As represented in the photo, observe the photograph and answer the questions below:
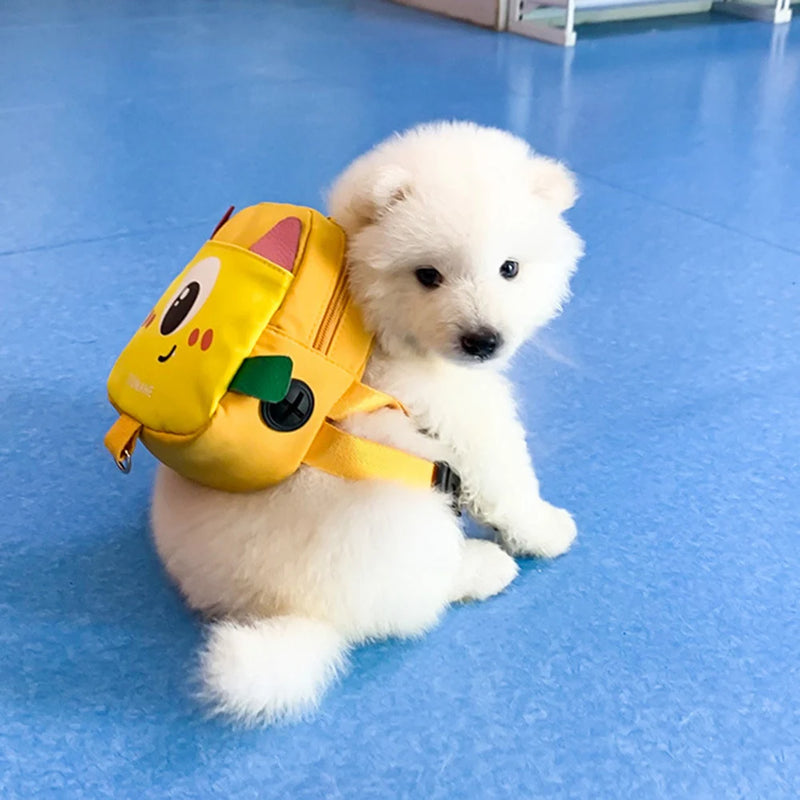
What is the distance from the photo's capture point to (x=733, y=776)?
3.32ft

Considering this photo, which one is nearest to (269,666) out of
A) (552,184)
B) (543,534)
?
(543,534)

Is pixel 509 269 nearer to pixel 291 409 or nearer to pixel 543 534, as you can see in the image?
pixel 291 409

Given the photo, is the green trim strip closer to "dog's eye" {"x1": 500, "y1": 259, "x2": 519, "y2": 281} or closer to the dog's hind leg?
"dog's eye" {"x1": 500, "y1": 259, "x2": 519, "y2": 281}

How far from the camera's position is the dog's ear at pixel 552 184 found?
1.09m

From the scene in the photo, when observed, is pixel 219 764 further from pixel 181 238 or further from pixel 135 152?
pixel 135 152

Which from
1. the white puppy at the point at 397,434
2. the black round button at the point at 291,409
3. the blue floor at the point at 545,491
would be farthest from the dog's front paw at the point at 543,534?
the black round button at the point at 291,409

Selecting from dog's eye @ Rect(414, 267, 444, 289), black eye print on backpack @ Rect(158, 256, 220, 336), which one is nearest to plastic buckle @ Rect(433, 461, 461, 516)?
dog's eye @ Rect(414, 267, 444, 289)

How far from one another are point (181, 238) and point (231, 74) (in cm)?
196

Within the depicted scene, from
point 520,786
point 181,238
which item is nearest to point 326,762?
point 520,786

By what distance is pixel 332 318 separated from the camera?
105cm

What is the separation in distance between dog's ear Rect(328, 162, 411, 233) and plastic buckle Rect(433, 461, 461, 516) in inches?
11.7

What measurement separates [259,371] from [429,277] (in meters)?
0.21

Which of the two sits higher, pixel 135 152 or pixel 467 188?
pixel 467 188

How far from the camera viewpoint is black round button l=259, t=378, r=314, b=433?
1010 mm
